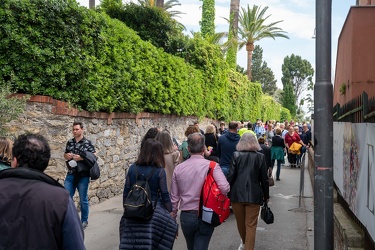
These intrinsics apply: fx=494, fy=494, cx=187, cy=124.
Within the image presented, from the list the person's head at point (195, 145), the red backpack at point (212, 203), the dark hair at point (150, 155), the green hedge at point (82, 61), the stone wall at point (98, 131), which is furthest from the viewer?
the stone wall at point (98, 131)

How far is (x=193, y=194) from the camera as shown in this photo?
17.4 ft

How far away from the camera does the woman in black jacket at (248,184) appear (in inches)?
254

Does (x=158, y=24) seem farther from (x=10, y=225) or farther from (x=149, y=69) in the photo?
(x=10, y=225)

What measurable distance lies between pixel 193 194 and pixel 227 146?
12.2ft

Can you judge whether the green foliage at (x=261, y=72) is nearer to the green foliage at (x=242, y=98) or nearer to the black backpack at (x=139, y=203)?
the green foliage at (x=242, y=98)

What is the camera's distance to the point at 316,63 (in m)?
4.87

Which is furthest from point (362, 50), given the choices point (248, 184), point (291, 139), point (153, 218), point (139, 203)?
point (291, 139)

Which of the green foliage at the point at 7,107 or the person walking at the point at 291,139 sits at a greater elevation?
the green foliage at the point at 7,107

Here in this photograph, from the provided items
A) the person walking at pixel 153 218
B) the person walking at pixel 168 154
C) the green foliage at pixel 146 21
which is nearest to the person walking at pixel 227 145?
the person walking at pixel 168 154

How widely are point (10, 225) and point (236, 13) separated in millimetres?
33154

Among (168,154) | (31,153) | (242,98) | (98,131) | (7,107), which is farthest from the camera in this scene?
(242,98)

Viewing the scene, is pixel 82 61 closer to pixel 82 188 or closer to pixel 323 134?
pixel 82 188

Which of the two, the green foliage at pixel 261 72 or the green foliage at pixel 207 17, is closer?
the green foliage at pixel 207 17

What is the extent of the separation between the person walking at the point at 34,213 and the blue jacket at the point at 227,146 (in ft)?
20.6
